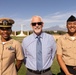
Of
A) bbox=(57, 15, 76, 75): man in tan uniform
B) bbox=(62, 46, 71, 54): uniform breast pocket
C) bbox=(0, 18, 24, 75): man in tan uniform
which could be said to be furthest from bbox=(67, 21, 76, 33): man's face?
bbox=(0, 18, 24, 75): man in tan uniform

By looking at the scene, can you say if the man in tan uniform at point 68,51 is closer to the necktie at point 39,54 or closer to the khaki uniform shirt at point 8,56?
the necktie at point 39,54

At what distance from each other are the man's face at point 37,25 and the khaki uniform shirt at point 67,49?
20.4 inches

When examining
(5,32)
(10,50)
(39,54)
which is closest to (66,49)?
(39,54)

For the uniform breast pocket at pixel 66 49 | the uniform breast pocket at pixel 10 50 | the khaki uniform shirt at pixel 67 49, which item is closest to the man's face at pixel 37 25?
the khaki uniform shirt at pixel 67 49

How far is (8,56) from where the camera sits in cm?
429

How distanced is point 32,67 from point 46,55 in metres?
0.40

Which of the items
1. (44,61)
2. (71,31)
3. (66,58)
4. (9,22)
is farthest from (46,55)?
(9,22)

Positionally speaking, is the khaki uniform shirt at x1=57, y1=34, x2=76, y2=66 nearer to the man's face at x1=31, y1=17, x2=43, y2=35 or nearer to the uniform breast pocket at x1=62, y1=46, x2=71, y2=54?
the uniform breast pocket at x1=62, y1=46, x2=71, y2=54

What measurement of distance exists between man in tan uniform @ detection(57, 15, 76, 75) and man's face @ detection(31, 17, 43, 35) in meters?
0.54

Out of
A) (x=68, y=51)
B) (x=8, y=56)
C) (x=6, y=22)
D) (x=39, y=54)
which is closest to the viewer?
(x=8, y=56)

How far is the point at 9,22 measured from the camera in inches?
177

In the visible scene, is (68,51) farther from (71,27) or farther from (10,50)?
(10,50)

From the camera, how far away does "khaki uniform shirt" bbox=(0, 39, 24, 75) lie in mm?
4270

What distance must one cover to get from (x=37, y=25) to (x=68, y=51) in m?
0.87
